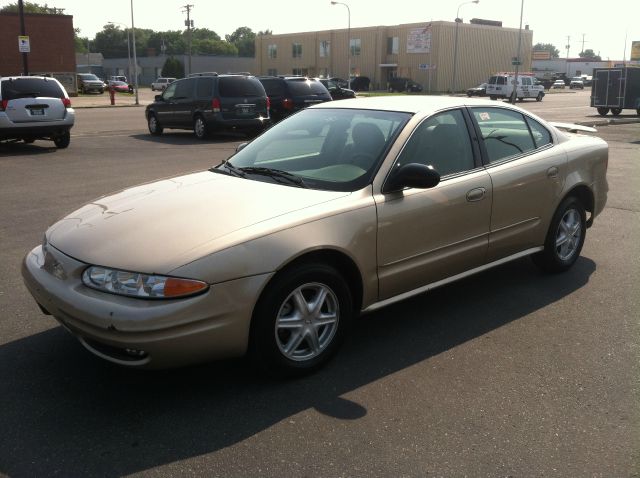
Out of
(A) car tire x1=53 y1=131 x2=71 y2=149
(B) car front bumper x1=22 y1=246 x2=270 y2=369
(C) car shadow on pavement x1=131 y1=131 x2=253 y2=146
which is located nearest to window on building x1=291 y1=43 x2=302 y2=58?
(C) car shadow on pavement x1=131 y1=131 x2=253 y2=146

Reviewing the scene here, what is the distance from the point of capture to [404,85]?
2598 inches

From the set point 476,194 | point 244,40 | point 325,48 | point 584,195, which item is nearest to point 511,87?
point 325,48

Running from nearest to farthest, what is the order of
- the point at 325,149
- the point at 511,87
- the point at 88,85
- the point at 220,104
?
the point at 325,149 → the point at 220,104 → the point at 511,87 → the point at 88,85

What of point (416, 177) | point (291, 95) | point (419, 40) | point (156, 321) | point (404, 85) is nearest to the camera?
point (156, 321)

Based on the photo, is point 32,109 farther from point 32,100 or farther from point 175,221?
point 175,221

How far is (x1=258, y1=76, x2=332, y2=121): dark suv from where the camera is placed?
66.3 feet

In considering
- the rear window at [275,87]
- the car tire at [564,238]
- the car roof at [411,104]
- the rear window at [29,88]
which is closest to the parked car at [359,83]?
the rear window at [275,87]

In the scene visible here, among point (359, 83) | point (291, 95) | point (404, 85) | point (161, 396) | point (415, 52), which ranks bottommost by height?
point (161, 396)

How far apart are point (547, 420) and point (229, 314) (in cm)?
170

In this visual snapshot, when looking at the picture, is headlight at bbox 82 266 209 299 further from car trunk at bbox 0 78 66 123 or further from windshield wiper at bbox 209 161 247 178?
car trunk at bbox 0 78 66 123

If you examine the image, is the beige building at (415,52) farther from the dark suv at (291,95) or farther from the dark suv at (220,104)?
the dark suv at (220,104)

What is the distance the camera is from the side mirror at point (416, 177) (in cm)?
398

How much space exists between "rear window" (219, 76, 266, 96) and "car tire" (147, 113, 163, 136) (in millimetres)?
2728

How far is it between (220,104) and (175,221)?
575 inches
